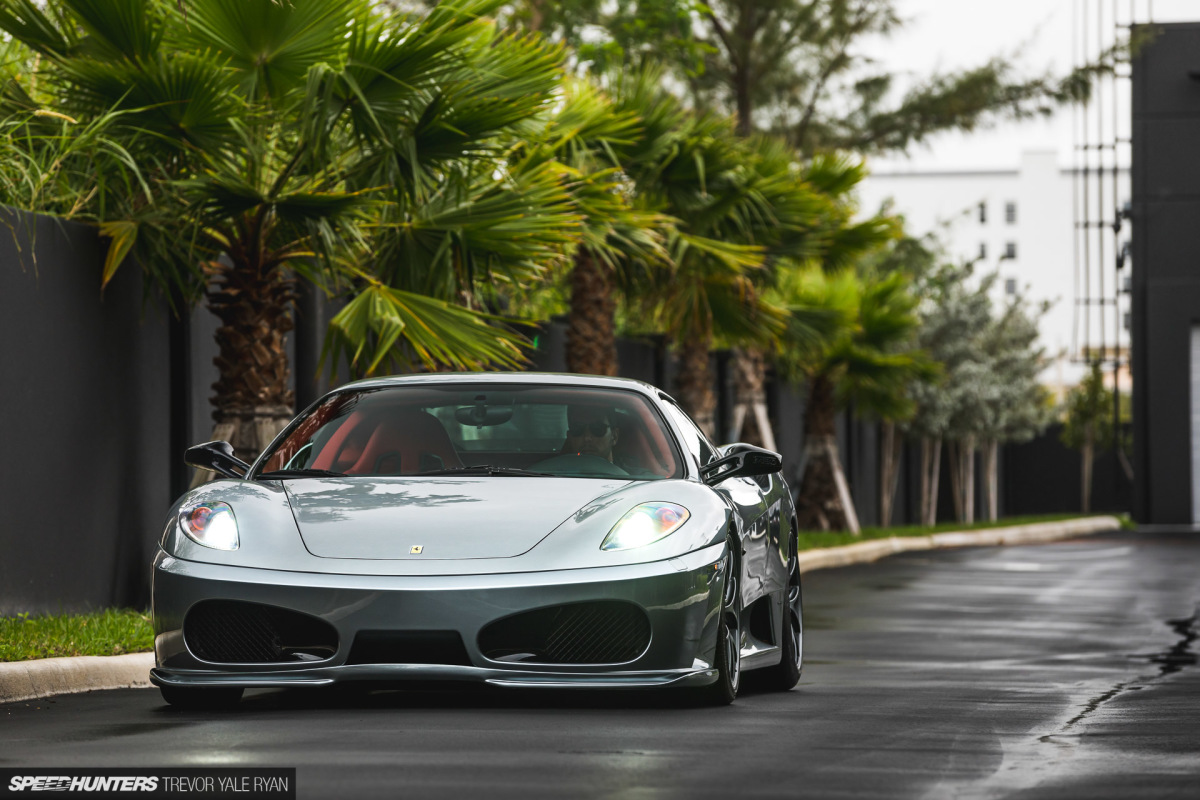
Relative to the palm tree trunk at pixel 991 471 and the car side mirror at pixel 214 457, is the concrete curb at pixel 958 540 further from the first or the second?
the car side mirror at pixel 214 457

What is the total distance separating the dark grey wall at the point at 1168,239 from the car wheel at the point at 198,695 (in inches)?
1276

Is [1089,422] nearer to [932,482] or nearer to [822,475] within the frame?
[932,482]

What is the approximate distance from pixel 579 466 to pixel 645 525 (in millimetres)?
812

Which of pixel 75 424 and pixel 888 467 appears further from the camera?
pixel 888 467

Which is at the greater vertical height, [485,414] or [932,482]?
[485,414]

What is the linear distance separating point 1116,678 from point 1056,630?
11.1ft

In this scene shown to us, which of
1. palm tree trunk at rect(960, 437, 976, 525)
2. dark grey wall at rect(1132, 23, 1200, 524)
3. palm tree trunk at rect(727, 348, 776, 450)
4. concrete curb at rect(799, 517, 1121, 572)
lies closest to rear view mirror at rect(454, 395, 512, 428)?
concrete curb at rect(799, 517, 1121, 572)

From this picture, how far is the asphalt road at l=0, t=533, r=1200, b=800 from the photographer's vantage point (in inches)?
195

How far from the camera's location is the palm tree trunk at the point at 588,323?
18.4 metres

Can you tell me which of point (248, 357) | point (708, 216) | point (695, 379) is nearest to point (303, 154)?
point (248, 357)

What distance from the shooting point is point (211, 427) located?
1297cm

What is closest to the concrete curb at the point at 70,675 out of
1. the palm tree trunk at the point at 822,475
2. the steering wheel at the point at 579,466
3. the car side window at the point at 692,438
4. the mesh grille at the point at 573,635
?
the steering wheel at the point at 579,466

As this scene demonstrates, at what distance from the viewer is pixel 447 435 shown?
768 cm

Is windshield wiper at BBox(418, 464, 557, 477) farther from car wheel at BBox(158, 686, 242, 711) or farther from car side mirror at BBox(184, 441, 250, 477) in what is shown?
car wheel at BBox(158, 686, 242, 711)
